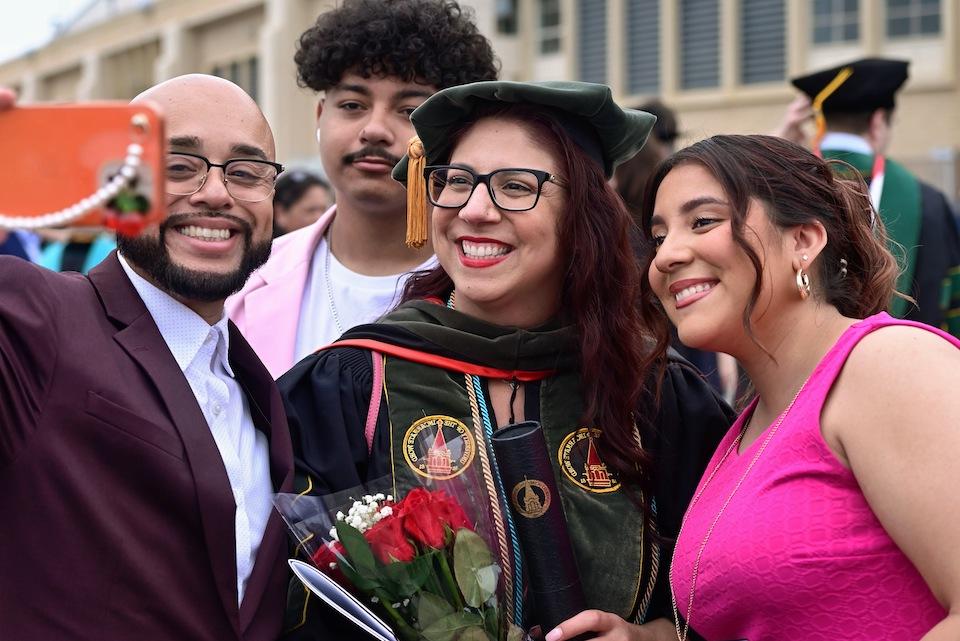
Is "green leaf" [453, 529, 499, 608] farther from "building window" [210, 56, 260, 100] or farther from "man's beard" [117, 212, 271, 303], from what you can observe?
"building window" [210, 56, 260, 100]

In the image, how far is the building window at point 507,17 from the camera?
20344 millimetres

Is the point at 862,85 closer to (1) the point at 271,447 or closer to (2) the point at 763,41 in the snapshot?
(1) the point at 271,447

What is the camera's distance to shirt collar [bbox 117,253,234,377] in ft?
8.35

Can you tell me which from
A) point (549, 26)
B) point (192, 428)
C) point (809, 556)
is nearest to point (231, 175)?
point (192, 428)

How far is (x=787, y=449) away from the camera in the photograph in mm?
2412

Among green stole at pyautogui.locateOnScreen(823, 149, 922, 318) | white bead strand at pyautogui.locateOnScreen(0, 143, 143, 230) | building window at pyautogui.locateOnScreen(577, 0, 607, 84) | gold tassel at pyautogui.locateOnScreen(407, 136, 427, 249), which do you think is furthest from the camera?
building window at pyautogui.locateOnScreen(577, 0, 607, 84)

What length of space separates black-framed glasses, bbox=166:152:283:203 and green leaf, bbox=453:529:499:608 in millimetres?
902

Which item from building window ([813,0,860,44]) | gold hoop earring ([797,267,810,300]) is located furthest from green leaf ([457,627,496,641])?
building window ([813,0,860,44])

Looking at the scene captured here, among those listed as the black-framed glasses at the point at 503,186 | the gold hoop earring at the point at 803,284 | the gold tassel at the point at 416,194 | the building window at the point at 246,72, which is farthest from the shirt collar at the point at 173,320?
the building window at the point at 246,72

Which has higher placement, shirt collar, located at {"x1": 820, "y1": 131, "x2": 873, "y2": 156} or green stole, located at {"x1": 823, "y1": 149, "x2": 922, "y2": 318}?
shirt collar, located at {"x1": 820, "y1": 131, "x2": 873, "y2": 156}

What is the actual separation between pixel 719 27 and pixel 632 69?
175 cm

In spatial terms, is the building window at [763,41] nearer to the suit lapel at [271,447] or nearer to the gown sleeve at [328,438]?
the gown sleeve at [328,438]

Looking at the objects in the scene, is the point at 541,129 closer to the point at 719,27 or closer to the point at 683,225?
the point at 683,225

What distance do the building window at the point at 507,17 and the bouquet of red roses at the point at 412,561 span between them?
18.6 metres
